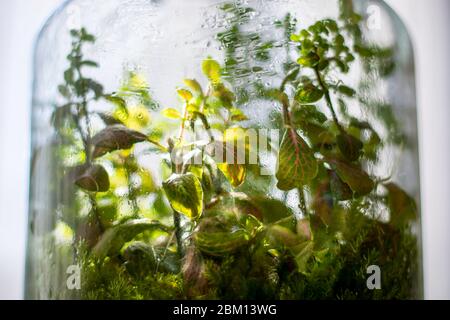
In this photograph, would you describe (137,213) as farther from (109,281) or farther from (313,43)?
(313,43)

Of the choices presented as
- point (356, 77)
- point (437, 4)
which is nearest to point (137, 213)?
point (356, 77)

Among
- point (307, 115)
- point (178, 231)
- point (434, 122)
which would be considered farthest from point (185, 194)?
point (434, 122)

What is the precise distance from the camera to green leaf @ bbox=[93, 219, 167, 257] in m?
0.55

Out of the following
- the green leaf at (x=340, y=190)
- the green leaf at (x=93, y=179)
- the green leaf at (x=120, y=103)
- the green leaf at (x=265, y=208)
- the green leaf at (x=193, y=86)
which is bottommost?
the green leaf at (x=265, y=208)

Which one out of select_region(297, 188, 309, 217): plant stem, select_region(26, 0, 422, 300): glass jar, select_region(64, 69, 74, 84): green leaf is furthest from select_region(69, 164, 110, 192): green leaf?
select_region(297, 188, 309, 217): plant stem

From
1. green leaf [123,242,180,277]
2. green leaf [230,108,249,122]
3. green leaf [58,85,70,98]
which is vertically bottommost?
green leaf [123,242,180,277]

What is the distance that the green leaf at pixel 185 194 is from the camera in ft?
1.71

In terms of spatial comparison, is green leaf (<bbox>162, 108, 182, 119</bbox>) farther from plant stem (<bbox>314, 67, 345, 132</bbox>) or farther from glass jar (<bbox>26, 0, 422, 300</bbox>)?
plant stem (<bbox>314, 67, 345, 132</bbox>)

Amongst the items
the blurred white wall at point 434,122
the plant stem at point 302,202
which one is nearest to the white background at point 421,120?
the blurred white wall at point 434,122

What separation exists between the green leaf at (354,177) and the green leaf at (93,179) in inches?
10.1

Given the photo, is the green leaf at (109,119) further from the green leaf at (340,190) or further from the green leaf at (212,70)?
the green leaf at (340,190)

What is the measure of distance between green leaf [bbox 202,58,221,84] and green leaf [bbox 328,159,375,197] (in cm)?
16

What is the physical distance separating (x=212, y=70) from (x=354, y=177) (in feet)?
0.64

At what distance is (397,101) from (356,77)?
79 mm
